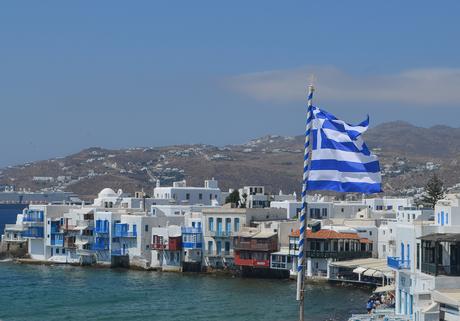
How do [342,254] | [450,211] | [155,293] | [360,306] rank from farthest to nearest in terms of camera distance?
1. [342,254]
2. [155,293]
3. [360,306]
4. [450,211]

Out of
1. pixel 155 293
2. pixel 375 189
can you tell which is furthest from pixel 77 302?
pixel 375 189

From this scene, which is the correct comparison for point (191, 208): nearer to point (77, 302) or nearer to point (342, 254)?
point (342, 254)

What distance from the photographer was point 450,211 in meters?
47.8

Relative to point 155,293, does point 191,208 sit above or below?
above

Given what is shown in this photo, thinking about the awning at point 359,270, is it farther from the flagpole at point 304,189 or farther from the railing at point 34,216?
the flagpole at point 304,189

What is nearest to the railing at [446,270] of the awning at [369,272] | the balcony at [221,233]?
the awning at [369,272]

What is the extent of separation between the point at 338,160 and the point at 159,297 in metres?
45.3

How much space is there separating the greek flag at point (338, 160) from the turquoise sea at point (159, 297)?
31659 mm

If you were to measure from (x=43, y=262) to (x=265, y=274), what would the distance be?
26933 millimetres

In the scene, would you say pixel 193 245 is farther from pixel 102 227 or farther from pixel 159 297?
pixel 159 297

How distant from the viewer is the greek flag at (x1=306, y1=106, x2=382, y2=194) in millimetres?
24406

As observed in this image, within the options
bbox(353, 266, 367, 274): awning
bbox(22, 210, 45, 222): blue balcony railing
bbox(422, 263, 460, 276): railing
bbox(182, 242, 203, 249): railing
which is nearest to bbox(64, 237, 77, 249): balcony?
bbox(22, 210, 45, 222): blue balcony railing

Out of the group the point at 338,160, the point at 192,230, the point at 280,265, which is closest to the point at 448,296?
the point at 338,160

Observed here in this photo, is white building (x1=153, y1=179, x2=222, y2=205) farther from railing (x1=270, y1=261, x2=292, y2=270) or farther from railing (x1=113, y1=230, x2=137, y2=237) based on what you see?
railing (x1=270, y1=261, x2=292, y2=270)
